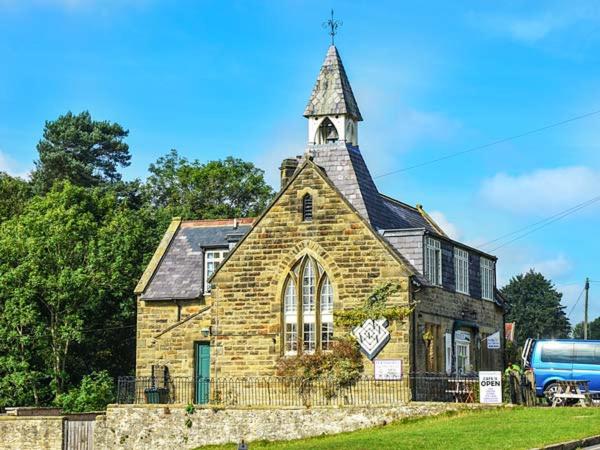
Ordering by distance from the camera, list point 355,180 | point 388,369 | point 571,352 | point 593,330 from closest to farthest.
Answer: point 388,369 < point 571,352 < point 355,180 < point 593,330

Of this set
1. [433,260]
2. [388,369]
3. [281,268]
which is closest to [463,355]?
[433,260]

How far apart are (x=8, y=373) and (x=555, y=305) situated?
243 feet

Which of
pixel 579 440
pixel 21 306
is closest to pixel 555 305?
pixel 21 306

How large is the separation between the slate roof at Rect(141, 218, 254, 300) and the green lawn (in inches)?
493

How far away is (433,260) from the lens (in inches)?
1785

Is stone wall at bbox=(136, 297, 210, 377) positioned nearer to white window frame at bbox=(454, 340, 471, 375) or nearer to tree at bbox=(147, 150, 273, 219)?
white window frame at bbox=(454, 340, 471, 375)

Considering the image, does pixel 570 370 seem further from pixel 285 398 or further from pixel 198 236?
pixel 198 236

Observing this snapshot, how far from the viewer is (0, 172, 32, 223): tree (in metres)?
73.4

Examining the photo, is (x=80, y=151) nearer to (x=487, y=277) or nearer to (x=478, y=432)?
(x=487, y=277)

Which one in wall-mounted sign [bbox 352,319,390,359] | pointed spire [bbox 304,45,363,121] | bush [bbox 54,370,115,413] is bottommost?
bush [bbox 54,370,115,413]

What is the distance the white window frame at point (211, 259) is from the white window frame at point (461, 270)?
31.3 ft

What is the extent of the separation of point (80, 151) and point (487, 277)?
49.8 metres

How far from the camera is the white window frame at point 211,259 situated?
1973 inches

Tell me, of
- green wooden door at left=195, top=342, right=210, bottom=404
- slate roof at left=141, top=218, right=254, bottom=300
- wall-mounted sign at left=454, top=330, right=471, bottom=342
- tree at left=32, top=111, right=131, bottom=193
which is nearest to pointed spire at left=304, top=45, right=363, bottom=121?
slate roof at left=141, top=218, right=254, bottom=300
